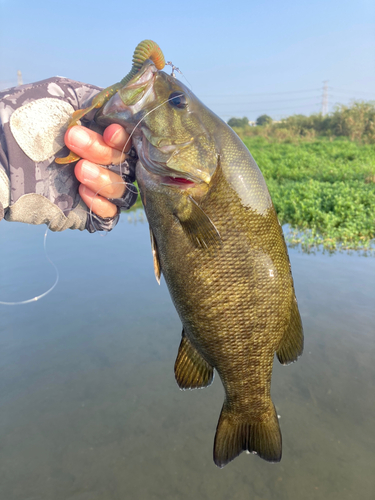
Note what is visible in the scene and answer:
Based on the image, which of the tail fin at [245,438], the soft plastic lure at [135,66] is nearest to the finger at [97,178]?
the soft plastic lure at [135,66]

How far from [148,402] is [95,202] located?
229 centimetres

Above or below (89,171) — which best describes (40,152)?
above

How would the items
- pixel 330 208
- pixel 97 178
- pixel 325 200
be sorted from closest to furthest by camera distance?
1. pixel 97 178
2. pixel 330 208
3. pixel 325 200

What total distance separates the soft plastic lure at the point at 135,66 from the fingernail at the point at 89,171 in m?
0.23

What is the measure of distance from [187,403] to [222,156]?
8.77ft

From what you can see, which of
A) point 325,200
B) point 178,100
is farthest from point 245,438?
point 325,200

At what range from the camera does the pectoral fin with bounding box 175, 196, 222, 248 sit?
1801mm

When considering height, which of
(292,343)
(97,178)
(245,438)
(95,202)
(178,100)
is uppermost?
(178,100)

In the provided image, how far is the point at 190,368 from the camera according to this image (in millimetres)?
2188

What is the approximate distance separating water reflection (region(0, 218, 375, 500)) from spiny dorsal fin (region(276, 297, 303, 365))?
1435 millimetres

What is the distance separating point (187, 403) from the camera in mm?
3621

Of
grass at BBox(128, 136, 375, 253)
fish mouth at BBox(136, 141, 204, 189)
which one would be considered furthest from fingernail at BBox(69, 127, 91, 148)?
grass at BBox(128, 136, 375, 253)

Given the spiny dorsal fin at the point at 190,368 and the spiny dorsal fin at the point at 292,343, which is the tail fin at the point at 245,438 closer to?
the spiny dorsal fin at the point at 190,368

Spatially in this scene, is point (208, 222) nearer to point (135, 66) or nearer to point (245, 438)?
point (135, 66)
